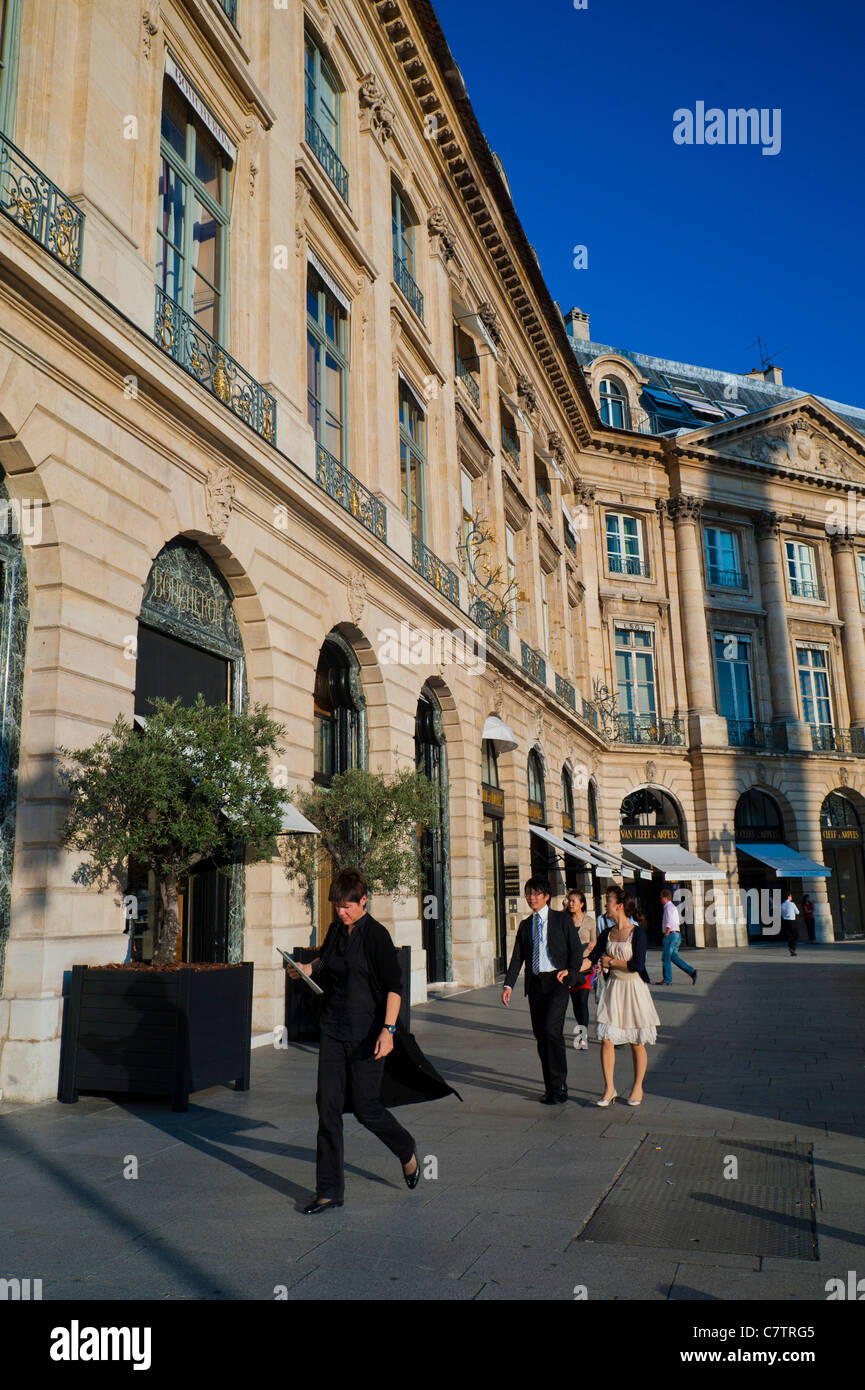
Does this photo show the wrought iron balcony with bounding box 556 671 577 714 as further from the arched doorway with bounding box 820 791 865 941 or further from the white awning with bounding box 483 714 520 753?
the arched doorway with bounding box 820 791 865 941

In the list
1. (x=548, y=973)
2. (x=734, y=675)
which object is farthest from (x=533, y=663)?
(x=548, y=973)

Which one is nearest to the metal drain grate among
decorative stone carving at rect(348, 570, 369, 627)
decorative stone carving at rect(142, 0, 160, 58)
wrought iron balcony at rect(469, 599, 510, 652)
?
decorative stone carving at rect(348, 570, 369, 627)

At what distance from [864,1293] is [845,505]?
43.7 m

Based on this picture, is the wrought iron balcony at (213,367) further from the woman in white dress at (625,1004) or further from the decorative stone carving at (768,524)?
the decorative stone carving at (768,524)

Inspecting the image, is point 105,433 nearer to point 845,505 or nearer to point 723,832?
point 723,832

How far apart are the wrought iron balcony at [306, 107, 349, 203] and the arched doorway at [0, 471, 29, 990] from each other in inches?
402

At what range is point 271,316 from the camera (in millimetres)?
13336

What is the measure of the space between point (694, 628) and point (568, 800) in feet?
37.2

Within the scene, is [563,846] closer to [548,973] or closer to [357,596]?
[357,596]

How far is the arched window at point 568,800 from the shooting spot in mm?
30847

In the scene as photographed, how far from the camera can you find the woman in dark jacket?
5.33 metres

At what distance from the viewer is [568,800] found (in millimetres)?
31828

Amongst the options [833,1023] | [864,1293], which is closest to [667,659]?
[833,1023]

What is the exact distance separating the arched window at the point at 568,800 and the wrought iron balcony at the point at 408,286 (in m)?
15.2
